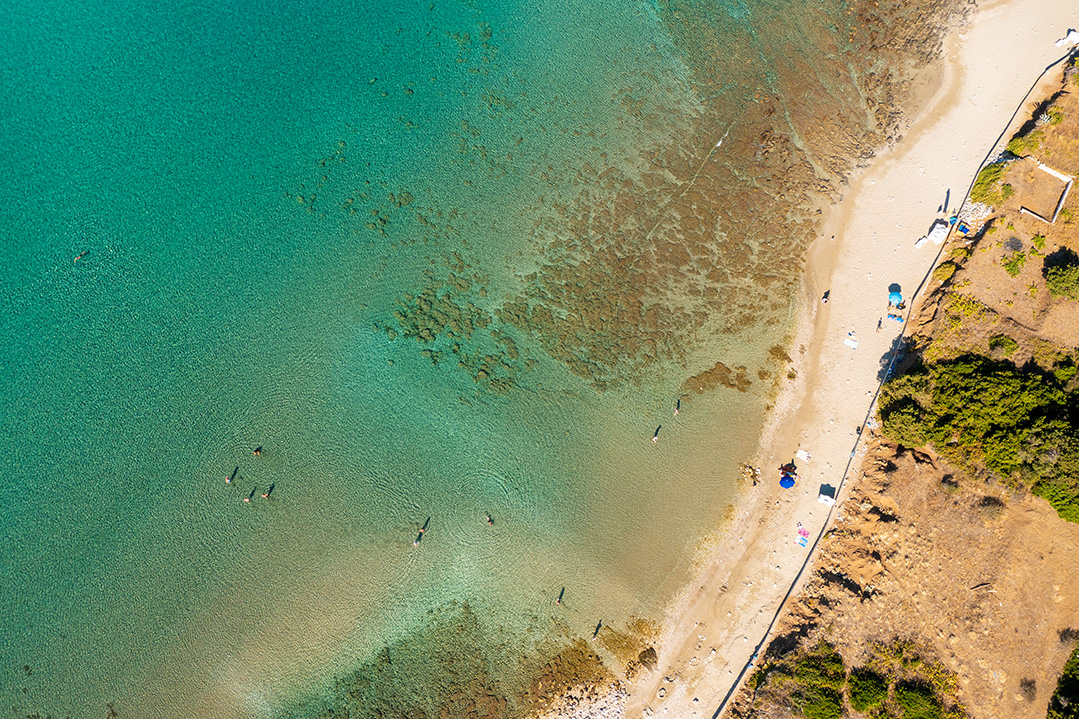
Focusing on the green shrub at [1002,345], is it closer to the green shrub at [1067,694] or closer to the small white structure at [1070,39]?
the green shrub at [1067,694]

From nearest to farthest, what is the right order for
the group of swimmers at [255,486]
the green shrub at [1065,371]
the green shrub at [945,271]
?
the green shrub at [1065,371] → the green shrub at [945,271] → the group of swimmers at [255,486]

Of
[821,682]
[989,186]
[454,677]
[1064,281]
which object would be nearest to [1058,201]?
[989,186]

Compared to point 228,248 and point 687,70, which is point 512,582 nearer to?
point 228,248

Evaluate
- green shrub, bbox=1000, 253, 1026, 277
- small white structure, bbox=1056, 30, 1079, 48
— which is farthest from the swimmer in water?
small white structure, bbox=1056, 30, 1079, 48

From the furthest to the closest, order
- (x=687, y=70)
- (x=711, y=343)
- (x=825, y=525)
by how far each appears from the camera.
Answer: (x=687, y=70) < (x=711, y=343) < (x=825, y=525)

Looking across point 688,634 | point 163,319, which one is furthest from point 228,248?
point 688,634

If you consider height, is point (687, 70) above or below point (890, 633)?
above

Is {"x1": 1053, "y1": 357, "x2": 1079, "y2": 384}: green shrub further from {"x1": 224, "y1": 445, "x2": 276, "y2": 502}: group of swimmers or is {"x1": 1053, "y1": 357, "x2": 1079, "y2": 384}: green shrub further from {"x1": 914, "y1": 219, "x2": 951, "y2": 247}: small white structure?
{"x1": 224, "y1": 445, "x2": 276, "y2": 502}: group of swimmers

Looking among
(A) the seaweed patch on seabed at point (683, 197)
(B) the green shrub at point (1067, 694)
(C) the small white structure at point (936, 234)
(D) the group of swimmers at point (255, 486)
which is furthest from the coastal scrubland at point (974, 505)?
(D) the group of swimmers at point (255, 486)
